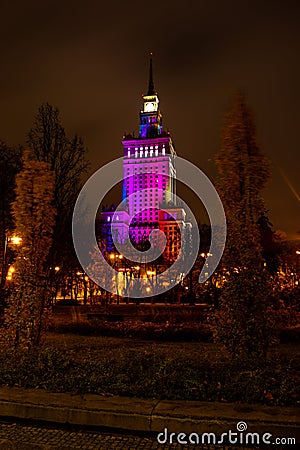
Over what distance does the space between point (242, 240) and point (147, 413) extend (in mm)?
4635

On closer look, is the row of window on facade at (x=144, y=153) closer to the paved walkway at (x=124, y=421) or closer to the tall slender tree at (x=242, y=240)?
the tall slender tree at (x=242, y=240)

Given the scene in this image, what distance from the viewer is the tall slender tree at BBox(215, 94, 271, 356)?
9.17 metres

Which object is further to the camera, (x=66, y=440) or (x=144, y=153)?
(x=144, y=153)

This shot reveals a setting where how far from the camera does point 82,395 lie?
6.92 metres

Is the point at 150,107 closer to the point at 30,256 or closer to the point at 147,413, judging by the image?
the point at 30,256

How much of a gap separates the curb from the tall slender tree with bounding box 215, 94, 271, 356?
2907 millimetres

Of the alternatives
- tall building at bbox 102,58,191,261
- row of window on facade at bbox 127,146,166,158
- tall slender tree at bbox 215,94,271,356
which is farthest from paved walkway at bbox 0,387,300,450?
row of window on facade at bbox 127,146,166,158

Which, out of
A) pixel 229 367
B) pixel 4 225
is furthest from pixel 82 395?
pixel 4 225

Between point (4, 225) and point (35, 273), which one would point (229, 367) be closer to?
point (35, 273)

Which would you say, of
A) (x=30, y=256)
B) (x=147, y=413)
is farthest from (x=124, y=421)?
(x=30, y=256)

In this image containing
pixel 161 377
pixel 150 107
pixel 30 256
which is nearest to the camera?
pixel 161 377

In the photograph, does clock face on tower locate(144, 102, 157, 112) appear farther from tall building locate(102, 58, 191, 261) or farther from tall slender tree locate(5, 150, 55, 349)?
tall slender tree locate(5, 150, 55, 349)

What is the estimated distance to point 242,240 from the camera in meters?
9.62

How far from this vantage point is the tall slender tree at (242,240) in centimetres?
917
